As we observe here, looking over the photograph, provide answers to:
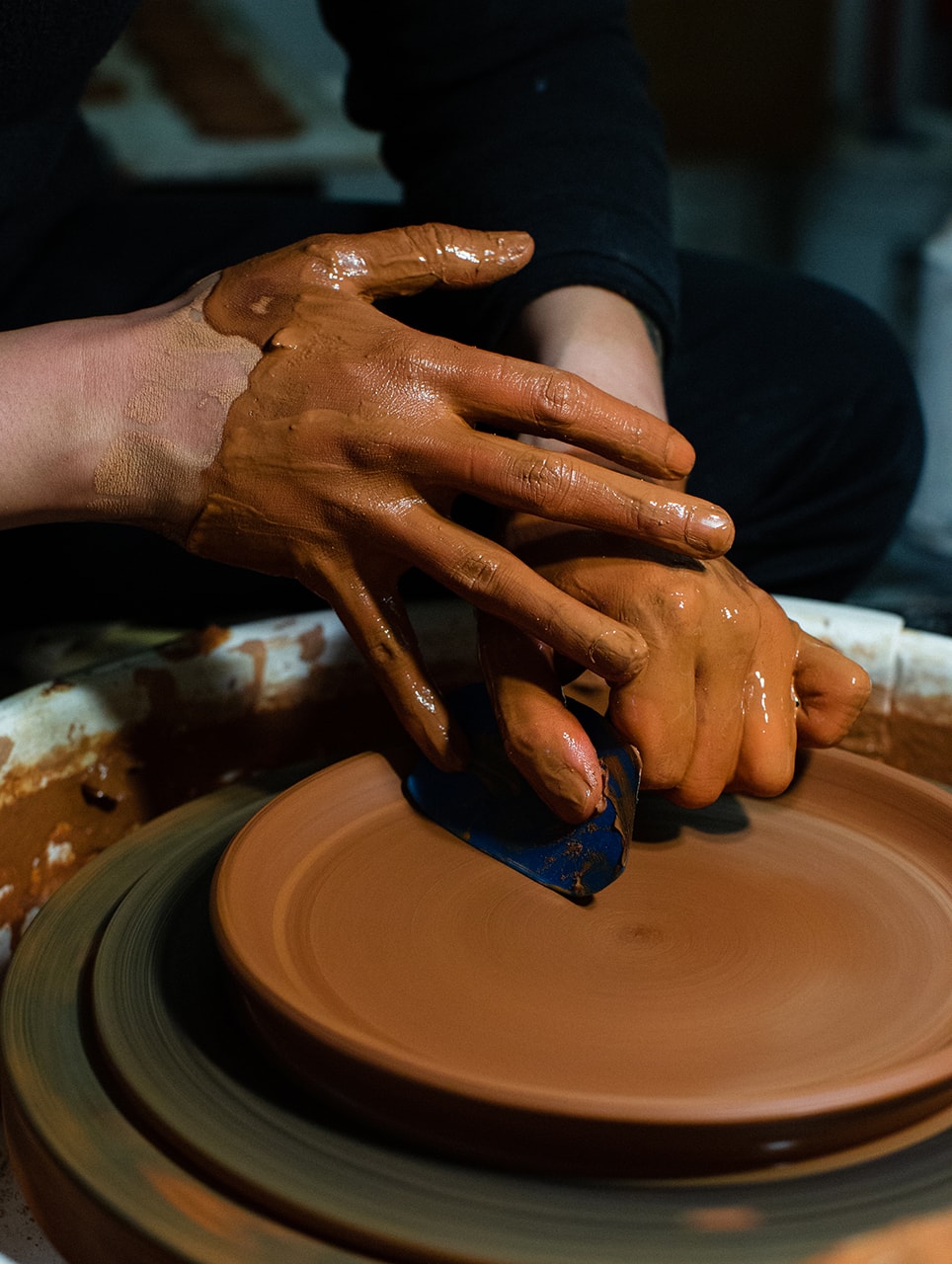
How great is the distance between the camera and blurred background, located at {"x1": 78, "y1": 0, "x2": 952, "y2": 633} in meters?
3.33

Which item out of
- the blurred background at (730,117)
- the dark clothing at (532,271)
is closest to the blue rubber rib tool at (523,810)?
the dark clothing at (532,271)

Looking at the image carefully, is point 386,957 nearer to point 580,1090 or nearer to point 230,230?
point 580,1090

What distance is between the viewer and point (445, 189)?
1.37 meters

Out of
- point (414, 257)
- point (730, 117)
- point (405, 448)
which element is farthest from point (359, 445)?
point (730, 117)

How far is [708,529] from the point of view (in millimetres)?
806

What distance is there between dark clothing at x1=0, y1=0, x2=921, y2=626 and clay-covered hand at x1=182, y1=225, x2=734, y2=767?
39 centimetres

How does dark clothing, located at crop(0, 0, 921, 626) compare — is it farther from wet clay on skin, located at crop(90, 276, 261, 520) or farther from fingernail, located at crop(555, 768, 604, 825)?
fingernail, located at crop(555, 768, 604, 825)

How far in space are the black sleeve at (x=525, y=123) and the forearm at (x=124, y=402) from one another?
45 centimetres

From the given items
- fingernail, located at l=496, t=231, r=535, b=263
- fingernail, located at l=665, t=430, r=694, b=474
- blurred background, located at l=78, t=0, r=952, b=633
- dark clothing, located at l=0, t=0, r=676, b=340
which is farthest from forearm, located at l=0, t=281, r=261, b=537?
blurred background, located at l=78, t=0, r=952, b=633

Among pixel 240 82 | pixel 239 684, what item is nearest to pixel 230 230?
pixel 239 684

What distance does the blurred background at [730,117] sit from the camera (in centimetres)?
333

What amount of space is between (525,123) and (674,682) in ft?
2.63

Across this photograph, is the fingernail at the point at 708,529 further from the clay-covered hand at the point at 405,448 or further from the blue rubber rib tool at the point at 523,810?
the blue rubber rib tool at the point at 523,810

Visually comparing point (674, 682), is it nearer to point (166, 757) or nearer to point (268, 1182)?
point (268, 1182)
